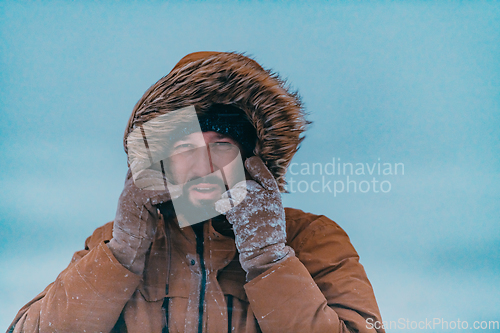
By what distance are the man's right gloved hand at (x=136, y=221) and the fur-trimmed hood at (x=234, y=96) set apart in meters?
0.18

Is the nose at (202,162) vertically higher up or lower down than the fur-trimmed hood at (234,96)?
lower down

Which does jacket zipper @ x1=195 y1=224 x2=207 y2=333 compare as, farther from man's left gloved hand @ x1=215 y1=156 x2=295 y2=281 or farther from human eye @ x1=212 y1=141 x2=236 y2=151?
human eye @ x1=212 y1=141 x2=236 y2=151

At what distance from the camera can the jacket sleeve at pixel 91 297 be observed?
0.66 meters

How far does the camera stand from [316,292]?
65 centimetres

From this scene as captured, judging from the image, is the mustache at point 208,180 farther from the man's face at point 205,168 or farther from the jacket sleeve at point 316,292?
the jacket sleeve at point 316,292

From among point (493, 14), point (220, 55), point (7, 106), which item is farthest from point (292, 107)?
point (7, 106)

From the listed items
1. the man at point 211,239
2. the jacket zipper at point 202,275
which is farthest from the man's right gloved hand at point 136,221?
the jacket zipper at point 202,275

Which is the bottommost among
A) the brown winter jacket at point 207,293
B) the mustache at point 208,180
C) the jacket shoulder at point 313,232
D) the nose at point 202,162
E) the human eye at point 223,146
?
the brown winter jacket at point 207,293

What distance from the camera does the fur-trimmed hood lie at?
0.72 metres

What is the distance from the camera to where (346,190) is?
0.86m

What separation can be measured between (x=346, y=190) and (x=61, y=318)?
79 cm

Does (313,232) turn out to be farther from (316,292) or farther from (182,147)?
(182,147)

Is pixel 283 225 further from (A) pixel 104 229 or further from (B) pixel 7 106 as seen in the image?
(B) pixel 7 106

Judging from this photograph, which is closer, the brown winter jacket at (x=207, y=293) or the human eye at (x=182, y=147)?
the brown winter jacket at (x=207, y=293)
